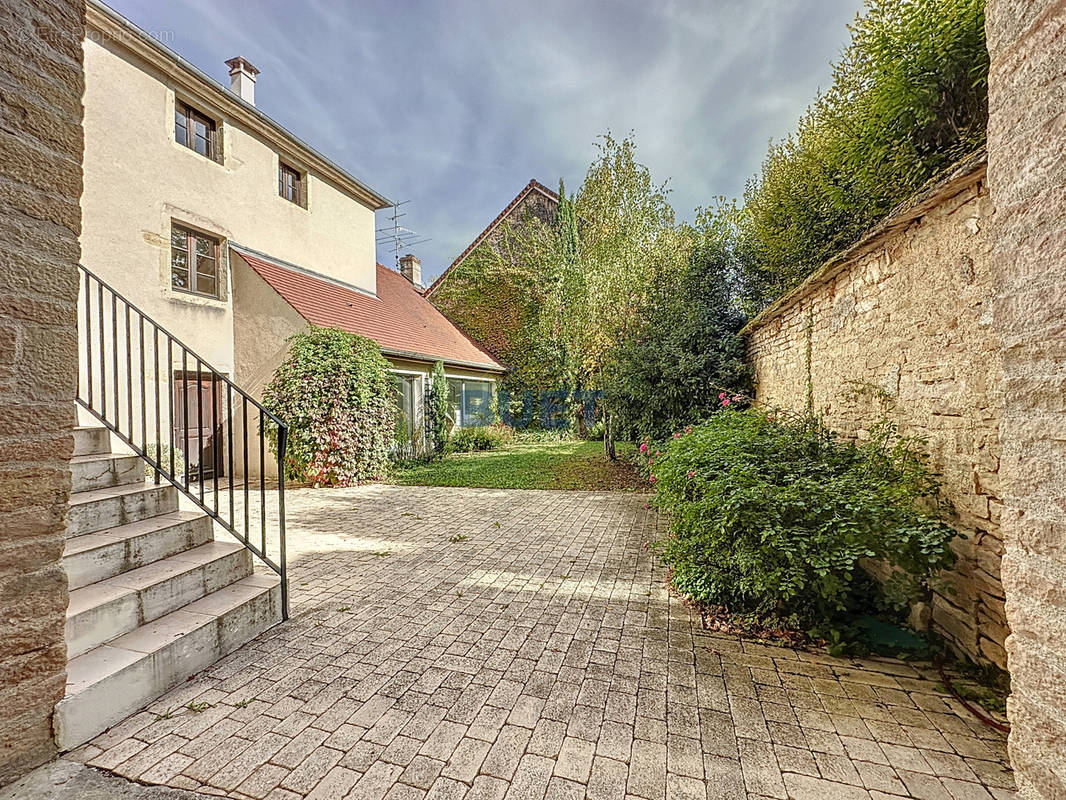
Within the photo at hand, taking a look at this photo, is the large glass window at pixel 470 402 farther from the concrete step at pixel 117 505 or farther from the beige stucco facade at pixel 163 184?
the concrete step at pixel 117 505

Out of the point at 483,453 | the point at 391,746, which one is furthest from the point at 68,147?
the point at 483,453

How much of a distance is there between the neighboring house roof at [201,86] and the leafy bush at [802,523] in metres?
7.91

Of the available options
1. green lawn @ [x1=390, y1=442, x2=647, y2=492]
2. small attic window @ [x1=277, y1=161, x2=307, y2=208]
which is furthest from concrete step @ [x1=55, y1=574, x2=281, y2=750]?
small attic window @ [x1=277, y1=161, x2=307, y2=208]

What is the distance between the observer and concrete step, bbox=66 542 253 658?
216cm

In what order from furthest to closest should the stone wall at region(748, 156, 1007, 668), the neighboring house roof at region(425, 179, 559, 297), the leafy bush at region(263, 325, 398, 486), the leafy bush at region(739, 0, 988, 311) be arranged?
1. the neighboring house roof at region(425, 179, 559, 297)
2. the leafy bush at region(263, 325, 398, 486)
3. the leafy bush at region(739, 0, 988, 311)
4. the stone wall at region(748, 156, 1007, 668)

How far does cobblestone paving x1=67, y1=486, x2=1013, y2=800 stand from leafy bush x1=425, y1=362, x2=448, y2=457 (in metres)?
8.17

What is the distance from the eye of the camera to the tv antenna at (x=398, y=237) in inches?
725

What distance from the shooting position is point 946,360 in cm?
268

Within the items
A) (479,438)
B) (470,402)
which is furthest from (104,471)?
(470,402)

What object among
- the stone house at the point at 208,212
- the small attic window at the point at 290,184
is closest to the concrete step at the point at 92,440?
the stone house at the point at 208,212

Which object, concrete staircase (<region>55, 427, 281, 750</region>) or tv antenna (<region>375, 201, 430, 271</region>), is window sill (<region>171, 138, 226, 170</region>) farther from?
tv antenna (<region>375, 201, 430, 271</region>)

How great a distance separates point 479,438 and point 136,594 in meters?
11.2

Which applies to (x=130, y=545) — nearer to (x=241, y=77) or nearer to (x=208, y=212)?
(x=208, y=212)

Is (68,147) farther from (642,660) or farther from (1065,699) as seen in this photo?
(1065,699)
